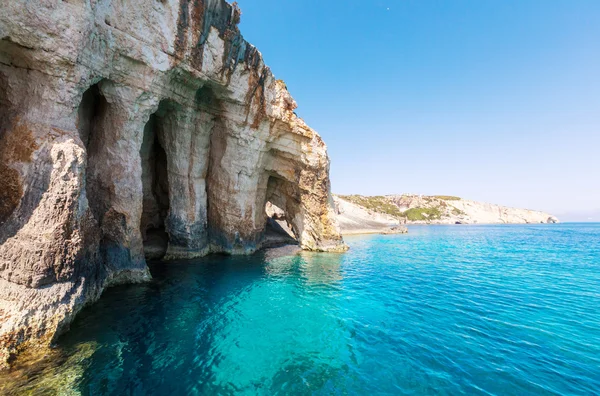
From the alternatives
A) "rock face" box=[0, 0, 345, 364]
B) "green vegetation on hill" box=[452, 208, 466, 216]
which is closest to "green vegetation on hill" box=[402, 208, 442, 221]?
"green vegetation on hill" box=[452, 208, 466, 216]

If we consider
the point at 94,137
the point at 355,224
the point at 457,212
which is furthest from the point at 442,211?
the point at 94,137

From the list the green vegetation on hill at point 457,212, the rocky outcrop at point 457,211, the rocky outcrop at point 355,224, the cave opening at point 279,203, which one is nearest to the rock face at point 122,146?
the cave opening at point 279,203

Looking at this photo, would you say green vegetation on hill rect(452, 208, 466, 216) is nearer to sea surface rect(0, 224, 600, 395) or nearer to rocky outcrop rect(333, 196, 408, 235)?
rocky outcrop rect(333, 196, 408, 235)

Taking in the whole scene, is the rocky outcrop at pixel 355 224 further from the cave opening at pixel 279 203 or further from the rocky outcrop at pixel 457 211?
the rocky outcrop at pixel 457 211

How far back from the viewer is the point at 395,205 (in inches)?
5664

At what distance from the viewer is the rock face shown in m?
8.40

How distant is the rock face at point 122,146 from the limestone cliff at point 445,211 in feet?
346

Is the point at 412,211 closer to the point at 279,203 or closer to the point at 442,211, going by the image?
the point at 442,211

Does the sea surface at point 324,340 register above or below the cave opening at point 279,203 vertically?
below

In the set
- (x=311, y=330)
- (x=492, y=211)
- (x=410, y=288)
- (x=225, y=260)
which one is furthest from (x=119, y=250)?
(x=492, y=211)

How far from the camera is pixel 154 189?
2347 cm

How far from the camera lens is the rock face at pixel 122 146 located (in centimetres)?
840

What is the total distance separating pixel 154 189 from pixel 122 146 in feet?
35.0

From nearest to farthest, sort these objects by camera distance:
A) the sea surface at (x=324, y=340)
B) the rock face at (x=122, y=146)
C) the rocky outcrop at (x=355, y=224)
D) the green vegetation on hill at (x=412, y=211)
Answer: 1. the sea surface at (x=324, y=340)
2. the rock face at (x=122, y=146)
3. the rocky outcrop at (x=355, y=224)
4. the green vegetation on hill at (x=412, y=211)
